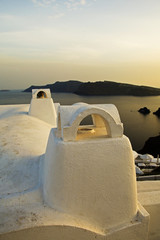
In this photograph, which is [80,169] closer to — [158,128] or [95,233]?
[95,233]

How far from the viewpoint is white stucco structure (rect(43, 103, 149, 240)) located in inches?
192

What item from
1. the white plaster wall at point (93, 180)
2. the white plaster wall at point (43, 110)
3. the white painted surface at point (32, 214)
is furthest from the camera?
the white plaster wall at point (43, 110)

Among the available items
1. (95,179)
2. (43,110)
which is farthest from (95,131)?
(43,110)

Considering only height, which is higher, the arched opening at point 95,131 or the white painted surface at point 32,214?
the arched opening at point 95,131

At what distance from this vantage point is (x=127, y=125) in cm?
5844

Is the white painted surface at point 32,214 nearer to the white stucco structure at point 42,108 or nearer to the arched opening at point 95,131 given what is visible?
the arched opening at point 95,131

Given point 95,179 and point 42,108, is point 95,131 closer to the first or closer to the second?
point 95,179

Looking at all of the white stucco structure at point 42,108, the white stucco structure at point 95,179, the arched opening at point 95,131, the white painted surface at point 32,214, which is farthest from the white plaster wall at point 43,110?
the white stucco structure at point 95,179

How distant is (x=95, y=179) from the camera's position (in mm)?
4973

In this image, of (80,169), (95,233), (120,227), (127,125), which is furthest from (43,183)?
(127,125)

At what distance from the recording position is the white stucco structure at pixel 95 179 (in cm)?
488

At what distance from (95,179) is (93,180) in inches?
2.1

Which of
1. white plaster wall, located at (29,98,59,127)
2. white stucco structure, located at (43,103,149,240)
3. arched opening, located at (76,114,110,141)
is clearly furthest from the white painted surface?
white plaster wall, located at (29,98,59,127)

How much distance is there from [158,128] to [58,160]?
5877cm
